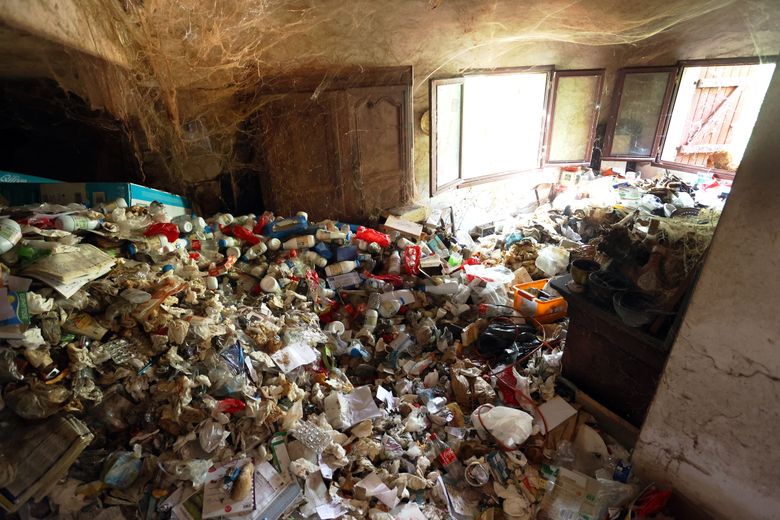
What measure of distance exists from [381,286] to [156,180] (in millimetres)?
2217

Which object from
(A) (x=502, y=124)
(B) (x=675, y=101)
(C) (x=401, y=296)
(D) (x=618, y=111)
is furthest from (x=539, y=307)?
(A) (x=502, y=124)

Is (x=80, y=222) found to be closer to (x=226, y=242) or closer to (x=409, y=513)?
(x=226, y=242)

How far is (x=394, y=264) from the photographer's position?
3652mm

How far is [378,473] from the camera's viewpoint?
217cm

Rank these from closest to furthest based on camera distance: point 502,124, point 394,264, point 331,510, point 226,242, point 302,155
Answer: point 331,510 < point 226,242 < point 394,264 < point 302,155 < point 502,124

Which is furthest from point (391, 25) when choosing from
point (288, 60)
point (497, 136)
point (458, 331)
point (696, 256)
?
point (497, 136)

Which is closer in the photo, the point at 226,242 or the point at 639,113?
the point at 226,242

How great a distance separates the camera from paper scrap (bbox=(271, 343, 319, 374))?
2.44 meters

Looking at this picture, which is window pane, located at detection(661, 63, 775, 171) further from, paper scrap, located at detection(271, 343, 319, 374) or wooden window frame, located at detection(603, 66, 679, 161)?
paper scrap, located at detection(271, 343, 319, 374)

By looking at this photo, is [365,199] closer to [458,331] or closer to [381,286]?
[381,286]

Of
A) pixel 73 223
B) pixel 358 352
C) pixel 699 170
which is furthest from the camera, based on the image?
pixel 699 170

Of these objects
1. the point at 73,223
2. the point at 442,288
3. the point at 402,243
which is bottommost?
the point at 442,288

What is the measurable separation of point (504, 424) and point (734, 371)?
46.1 inches

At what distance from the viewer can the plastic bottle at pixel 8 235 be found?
1998 mm
